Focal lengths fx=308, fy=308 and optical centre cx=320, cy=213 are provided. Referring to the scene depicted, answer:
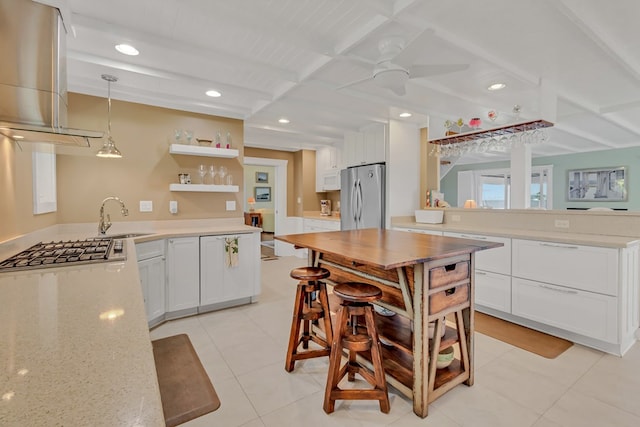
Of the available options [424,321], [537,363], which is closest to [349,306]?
[424,321]

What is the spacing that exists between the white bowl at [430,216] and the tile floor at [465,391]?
1757 millimetres

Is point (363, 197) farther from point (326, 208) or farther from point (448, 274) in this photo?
point (448, 274)

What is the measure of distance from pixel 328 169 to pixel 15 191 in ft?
15.9

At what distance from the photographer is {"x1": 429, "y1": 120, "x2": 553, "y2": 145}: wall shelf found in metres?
3.11

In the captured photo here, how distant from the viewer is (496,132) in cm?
337

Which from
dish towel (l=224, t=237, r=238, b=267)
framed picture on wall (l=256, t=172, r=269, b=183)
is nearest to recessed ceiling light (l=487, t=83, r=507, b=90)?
dish towel (l=224, t=237, r=238, b=267)

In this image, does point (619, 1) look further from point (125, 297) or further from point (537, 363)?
point (125, 297)

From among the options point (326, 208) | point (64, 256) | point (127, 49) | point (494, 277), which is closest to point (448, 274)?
point (494, 277)

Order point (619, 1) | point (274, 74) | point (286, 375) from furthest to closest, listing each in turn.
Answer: point (274, 74) < point (286, 375) < point (619, 1)

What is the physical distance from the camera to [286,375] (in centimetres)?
219

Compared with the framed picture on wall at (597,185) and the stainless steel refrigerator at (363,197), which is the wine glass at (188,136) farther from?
the framed picture on wall at (597,185)

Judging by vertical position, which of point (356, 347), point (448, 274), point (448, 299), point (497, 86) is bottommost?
point (356, 347)

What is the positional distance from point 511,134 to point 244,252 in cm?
327

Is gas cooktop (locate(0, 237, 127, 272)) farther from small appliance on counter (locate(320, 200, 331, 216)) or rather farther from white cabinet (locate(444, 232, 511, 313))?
small appliance on counter (locate(320, 200, 331, 216))
